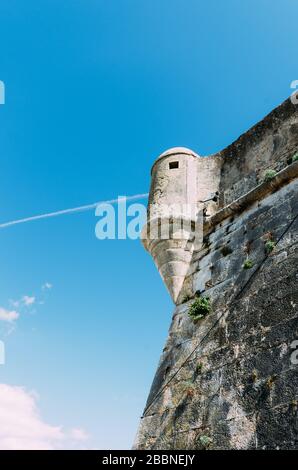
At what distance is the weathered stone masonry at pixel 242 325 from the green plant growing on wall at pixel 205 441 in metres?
0.01

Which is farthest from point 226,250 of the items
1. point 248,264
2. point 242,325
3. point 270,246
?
point 242,325

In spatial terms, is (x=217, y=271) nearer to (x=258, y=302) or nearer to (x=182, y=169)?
(x=258, y=302)

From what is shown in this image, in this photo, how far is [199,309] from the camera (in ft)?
22.0

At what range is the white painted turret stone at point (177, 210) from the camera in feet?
25.6

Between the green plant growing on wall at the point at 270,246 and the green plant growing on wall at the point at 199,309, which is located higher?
the green plant growing on wall at the point at 270,246

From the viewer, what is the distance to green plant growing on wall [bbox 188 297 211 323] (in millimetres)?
6645

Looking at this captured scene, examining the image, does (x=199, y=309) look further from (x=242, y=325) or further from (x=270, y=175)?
(x=270, y=175)

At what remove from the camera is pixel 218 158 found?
8.66 metres

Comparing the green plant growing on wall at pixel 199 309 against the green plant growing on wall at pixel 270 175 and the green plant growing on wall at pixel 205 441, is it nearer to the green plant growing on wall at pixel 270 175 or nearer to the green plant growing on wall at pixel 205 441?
the green plant growing on wall at pixel 205 441

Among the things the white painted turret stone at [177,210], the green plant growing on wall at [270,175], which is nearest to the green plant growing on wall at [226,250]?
the white painted turret stone at [177,210]

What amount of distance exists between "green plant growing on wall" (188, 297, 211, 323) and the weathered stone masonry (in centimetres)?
8

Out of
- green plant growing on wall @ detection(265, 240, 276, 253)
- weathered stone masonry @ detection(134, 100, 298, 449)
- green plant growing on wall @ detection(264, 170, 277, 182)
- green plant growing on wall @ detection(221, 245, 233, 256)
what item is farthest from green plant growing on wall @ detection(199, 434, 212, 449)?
green plant growing on wall @ detection(264, 170, 277, 182)

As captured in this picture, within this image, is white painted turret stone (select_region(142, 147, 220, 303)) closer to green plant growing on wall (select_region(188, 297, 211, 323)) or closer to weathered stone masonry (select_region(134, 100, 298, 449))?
weathered stone masonry (select_region(134, 100, 298, 449))
